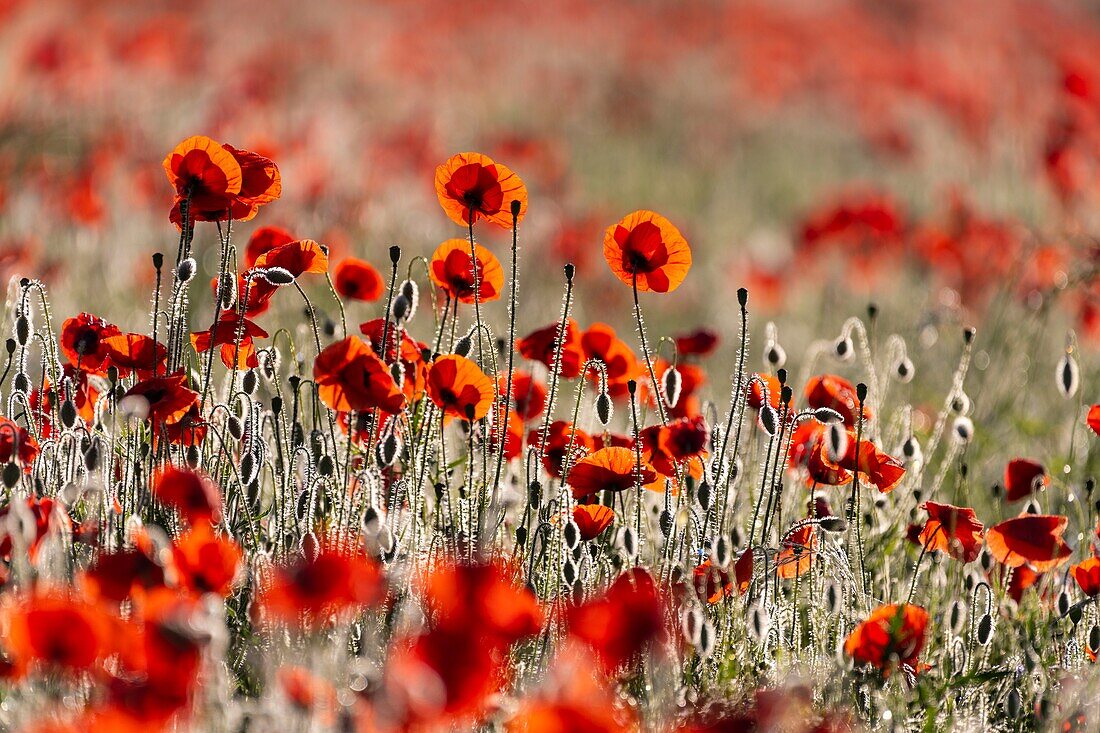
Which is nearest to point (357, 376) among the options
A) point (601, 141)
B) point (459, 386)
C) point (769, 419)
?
point (459, 386)

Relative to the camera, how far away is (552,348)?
2.46 metres

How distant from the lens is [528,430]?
8.96 feet

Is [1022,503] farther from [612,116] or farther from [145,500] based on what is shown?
[612,116]

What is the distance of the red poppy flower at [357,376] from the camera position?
195 centimetres

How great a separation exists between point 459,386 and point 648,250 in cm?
39

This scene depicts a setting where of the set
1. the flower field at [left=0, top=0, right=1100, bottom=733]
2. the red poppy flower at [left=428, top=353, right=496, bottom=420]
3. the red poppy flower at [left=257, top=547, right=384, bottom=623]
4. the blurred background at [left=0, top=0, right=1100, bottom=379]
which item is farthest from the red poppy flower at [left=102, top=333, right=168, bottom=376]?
the blurred background at [left=0, top=0, right=1100, bottom=379]

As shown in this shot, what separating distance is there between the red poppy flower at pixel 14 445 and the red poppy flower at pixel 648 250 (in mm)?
925

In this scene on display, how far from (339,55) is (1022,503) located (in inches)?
329

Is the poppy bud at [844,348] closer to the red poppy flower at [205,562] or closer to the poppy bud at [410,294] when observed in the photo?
the poppy bud at [410,294]

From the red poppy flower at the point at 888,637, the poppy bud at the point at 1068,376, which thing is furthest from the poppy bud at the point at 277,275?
the poppy bud at the point at 1068,376

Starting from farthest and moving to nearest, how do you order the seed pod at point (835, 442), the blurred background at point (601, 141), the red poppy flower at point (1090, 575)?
1. the blurred background at point (601, 141)
2. the red poppy flower at point (1090, 575)
3. the seed pod at point (835, 442)

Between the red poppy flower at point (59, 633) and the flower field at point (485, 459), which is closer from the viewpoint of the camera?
the red poppy flower at point (59, 633)

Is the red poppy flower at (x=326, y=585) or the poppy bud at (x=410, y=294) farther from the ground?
the poppy bud at (x=410, y=294)

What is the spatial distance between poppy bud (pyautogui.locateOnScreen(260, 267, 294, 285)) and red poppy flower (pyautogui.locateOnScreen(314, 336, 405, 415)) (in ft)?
0.47
